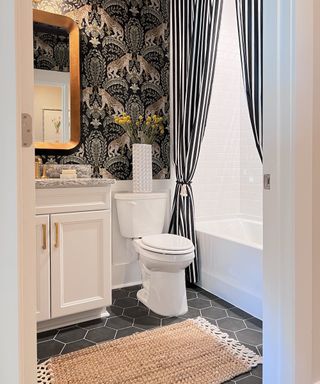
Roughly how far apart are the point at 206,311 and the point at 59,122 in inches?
68.2

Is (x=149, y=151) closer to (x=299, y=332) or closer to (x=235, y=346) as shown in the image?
(x=235, y=346)

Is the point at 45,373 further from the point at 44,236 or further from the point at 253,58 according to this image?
the point at 253,58

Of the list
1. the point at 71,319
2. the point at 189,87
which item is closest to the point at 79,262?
the point at 71,319

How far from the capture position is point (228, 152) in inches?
126

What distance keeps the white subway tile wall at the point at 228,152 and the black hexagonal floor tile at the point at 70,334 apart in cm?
150

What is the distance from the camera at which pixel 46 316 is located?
1885mm

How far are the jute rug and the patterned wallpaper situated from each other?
4.40 ft

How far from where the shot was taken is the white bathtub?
2127 millimetres

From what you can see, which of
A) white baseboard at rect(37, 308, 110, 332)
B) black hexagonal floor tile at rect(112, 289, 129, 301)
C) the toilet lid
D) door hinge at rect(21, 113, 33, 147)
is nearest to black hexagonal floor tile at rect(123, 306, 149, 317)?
white baseboard at rect(37, 308, 110, 332)

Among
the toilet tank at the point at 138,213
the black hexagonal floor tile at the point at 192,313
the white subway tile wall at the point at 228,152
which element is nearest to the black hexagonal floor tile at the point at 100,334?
the black hexagonal floor tile at the point at 192,313

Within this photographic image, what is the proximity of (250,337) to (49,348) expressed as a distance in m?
1.14

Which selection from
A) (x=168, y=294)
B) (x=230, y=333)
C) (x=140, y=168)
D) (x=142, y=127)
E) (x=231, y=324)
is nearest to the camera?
(x=230, y=333)

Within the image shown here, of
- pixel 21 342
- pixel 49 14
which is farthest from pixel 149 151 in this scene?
pixel 21 342

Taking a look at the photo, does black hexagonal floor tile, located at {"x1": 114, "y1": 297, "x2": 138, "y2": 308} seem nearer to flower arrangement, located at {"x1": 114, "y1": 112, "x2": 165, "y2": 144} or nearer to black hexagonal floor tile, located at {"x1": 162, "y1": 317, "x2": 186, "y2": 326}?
black hexagonal floor tile, located at {"x1": 162, "y1": 317, "x2": 186, "y2": 326}
